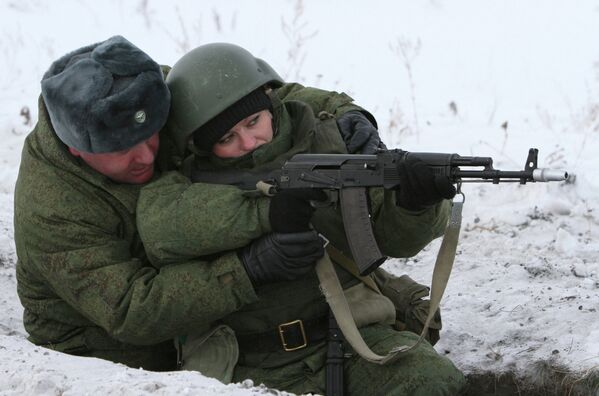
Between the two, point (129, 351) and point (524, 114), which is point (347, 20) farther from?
point (129, 351)

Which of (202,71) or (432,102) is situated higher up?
(202,71)

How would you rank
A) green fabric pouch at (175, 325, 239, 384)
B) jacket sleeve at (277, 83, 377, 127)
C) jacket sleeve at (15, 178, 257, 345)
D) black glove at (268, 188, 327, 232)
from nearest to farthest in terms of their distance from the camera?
black glove at (268, 188, 327, 232) → jacket sleeve at (15, 178, 257, 345) → green fabric pouch at (175, 325, 239, 384) → jacket sleeve at (277, 83, 377, 127)

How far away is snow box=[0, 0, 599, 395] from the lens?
4.03 meters

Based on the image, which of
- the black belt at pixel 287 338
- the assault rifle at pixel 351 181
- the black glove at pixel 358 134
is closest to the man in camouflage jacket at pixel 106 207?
the black belt at pixel 287 338

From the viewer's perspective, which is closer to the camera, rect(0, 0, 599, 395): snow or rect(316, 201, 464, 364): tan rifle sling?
rect(316, 201, 464, 364): tan rifle sling

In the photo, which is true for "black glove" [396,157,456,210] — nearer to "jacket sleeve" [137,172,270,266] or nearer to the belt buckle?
"jacket sleeve" [137,172,270,266]

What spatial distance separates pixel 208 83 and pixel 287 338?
3.30 ft

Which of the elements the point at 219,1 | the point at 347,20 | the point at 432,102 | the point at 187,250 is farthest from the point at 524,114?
the point at 187,250

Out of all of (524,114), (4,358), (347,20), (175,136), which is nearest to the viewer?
(4,358)

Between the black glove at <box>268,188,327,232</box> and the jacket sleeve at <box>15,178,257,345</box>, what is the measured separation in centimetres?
23

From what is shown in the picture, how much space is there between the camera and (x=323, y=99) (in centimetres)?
399

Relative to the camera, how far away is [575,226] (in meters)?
5.29

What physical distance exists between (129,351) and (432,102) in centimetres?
466

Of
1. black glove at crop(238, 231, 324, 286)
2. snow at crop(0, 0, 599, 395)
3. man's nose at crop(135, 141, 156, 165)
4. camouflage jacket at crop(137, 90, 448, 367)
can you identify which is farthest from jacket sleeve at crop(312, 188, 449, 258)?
snow at crop(0, 0, 599, 395)
